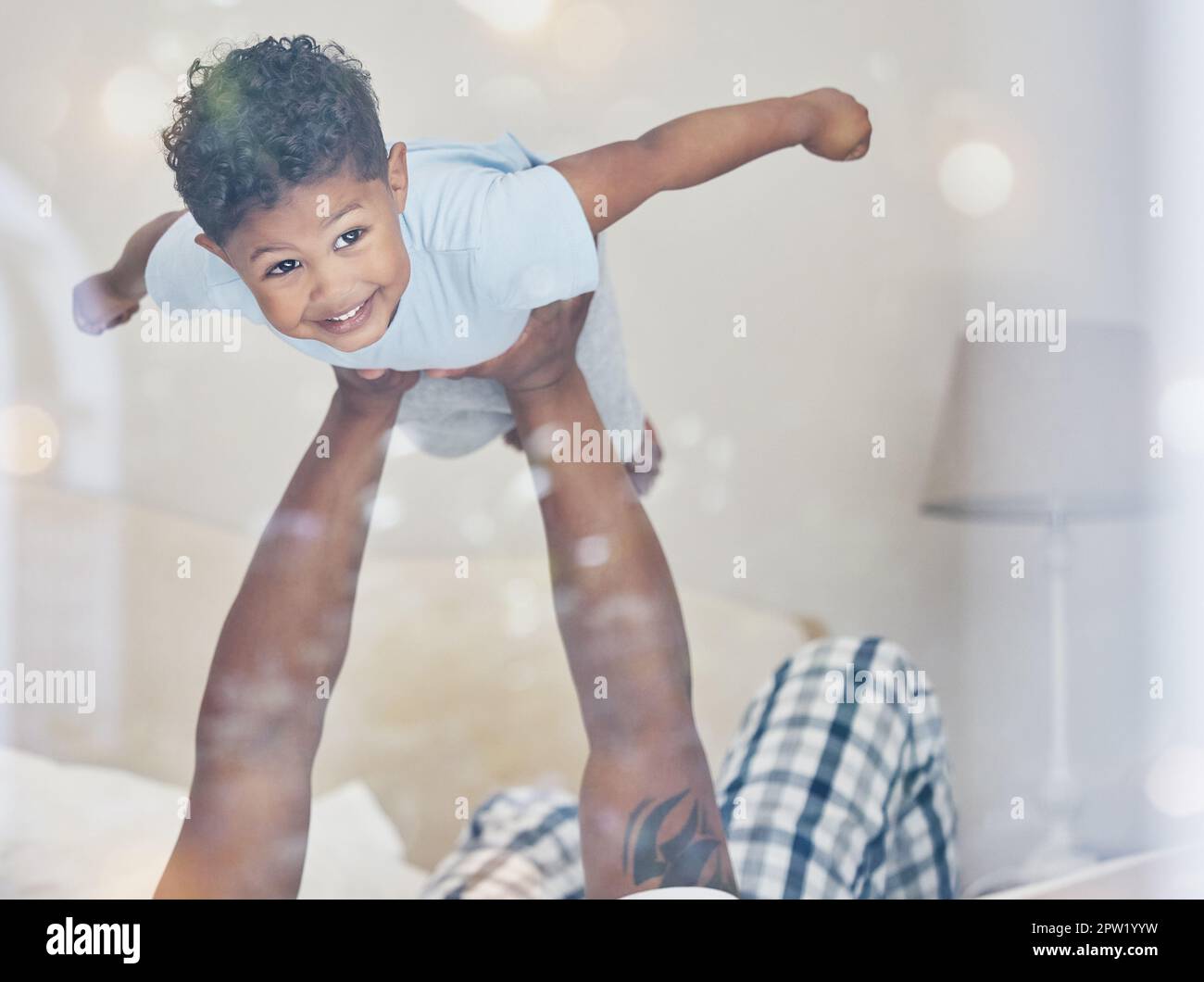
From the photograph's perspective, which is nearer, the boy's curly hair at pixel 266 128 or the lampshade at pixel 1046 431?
the boy's curly hair at pixel 266 128

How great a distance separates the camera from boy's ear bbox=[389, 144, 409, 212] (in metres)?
0.91

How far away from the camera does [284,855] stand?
3.07ft

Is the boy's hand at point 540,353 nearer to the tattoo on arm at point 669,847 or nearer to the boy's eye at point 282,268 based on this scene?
the boy's eye at point 282,268

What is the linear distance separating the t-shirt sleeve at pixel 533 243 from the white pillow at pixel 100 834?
1.53ft

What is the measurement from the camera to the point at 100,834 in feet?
3.09

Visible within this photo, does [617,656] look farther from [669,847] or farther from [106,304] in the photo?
[106,304]

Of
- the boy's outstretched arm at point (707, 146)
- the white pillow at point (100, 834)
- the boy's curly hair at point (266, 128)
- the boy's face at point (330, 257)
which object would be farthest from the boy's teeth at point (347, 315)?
the white pillow at point (100, 834)

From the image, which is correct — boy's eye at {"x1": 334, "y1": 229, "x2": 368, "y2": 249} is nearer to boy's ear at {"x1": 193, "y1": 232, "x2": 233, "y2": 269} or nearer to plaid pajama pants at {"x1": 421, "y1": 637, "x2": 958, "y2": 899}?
boy's ear at {"x1": 193, "y1": 232, "x2": 233, "y2": 269}

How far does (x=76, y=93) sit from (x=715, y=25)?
0.58 metres

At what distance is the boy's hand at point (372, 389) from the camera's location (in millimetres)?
955

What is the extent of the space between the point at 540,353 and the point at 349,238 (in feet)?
0.63

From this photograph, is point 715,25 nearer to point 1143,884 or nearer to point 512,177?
point 512,177

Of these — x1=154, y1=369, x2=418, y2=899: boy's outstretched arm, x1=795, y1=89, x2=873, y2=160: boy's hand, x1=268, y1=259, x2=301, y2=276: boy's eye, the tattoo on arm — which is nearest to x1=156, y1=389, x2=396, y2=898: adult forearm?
x1=154, y1=369, x2=418, y2=899: boy's outstretched arm
